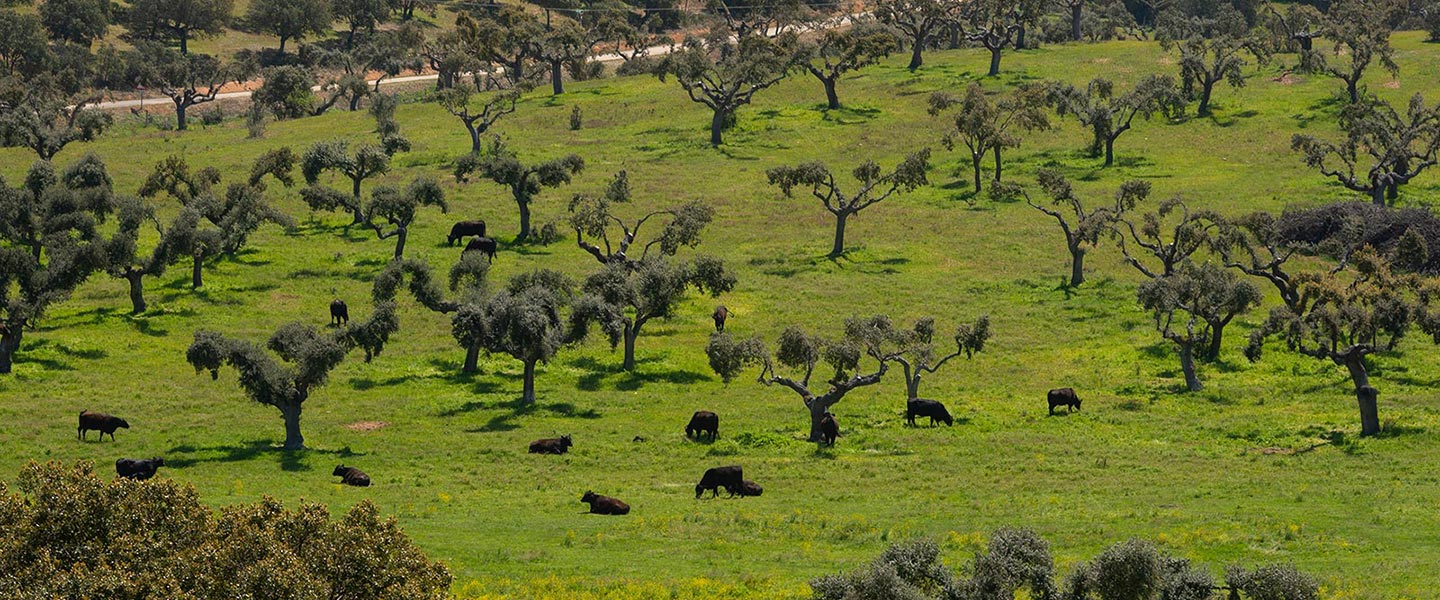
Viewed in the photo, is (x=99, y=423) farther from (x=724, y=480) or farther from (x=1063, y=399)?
(x=1063, y=399)

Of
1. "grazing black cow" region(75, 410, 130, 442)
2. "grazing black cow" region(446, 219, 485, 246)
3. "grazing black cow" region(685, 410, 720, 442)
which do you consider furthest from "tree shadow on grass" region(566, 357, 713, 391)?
"grazing black cow" region(446, 219, 485, 246)

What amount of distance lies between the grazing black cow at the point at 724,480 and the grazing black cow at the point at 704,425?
8.01 metres

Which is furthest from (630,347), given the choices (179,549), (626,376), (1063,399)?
(179,549)

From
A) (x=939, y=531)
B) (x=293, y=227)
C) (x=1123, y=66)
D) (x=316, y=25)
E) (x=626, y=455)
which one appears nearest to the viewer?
(x=939, y=531)

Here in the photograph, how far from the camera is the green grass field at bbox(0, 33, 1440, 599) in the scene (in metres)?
44.5

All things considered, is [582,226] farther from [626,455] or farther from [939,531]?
[939,531]

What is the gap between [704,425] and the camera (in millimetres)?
59406

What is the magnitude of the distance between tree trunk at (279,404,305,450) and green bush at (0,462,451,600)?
79.4 feet

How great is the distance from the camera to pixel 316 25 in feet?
616

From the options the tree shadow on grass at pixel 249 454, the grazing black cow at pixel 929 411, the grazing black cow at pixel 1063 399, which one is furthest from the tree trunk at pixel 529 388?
the grazing black cow at pixel 1063 399

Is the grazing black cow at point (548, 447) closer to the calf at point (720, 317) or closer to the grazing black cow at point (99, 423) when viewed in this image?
the grazing black cow at point (99, 423)

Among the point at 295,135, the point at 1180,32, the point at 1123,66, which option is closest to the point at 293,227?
the point at 295,135

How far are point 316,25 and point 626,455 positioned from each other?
5586 inches

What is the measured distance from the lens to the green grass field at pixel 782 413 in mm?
44531
